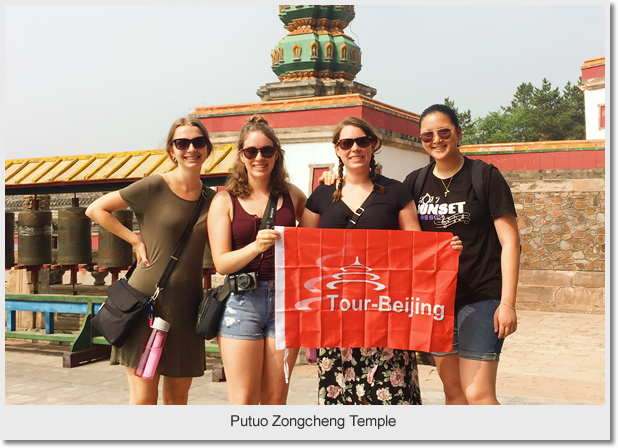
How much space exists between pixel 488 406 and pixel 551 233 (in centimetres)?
1115

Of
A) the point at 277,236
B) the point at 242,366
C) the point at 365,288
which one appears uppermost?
the point at 277,236

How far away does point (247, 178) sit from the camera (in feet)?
12.0

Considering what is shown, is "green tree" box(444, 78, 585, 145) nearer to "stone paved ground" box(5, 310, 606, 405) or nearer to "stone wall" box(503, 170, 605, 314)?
"stone wall" box(503, 170, 605, 314)

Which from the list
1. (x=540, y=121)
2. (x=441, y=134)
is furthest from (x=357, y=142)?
(x=540, y=121)

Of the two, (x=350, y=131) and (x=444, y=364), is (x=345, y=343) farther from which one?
(x=350, y=131)

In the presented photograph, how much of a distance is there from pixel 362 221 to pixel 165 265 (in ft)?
4.00

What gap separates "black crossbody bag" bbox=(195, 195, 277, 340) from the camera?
11.5ft

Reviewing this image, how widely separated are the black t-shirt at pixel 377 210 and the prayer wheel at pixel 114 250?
4472 mm

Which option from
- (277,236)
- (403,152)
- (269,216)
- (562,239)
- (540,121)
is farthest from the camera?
(540,121)

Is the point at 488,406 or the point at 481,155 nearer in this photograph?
the point at 488,406

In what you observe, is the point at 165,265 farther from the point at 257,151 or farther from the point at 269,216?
the point at 257,151

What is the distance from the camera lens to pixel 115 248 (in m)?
7.50

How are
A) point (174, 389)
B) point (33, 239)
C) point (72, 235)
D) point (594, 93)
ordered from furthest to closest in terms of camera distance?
1. point (594, 93)
2. point (33, 239)
3. point (72, 235)
4. point (174, 389)

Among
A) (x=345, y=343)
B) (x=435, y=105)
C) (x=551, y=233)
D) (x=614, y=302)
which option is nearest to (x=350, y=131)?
(x=435, y=105)
